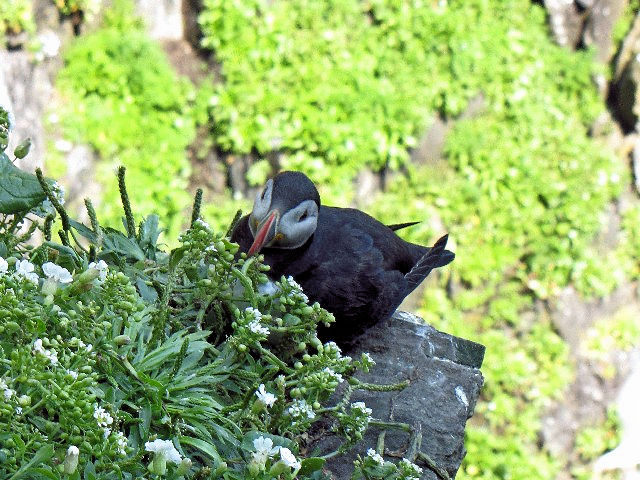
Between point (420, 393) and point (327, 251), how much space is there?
513mm

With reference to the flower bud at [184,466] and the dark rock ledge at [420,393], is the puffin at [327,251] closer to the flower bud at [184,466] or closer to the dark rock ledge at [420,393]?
the dark rock ledge at [420,393]

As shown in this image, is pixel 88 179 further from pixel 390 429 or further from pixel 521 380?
pixel 390 429

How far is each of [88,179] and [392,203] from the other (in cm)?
217

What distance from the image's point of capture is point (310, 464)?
1735 mm

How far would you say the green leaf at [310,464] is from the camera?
5.66ft

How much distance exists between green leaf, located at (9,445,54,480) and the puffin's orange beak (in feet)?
2.94

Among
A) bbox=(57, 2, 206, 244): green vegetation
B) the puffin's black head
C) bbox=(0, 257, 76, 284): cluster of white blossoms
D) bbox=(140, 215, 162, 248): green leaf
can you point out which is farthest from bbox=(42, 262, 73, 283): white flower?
bbox=(57, 2, 206, 244): green vegetation

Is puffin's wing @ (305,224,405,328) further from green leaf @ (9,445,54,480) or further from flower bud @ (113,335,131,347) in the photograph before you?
green leaf @ (9,445,54,480)

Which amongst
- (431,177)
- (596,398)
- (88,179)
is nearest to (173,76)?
(88,179)

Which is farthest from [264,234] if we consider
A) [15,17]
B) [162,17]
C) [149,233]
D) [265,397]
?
[162,17]

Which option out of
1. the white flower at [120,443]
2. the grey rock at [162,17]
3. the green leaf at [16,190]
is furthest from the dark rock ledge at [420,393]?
the grey rock at [162,17]

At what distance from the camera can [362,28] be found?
21.3ft

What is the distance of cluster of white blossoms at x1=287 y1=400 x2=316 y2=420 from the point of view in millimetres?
1771

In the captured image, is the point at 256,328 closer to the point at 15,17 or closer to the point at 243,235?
the point at 243,235
